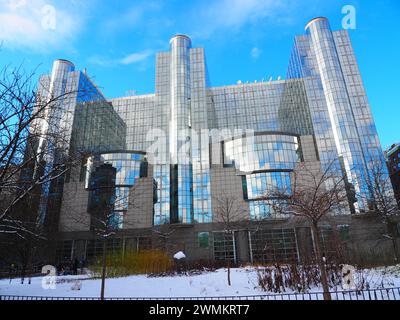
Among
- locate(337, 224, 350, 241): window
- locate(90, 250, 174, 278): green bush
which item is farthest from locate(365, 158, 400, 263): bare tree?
locate(90, 250, 174, 278): green bush

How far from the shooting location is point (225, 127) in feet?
241

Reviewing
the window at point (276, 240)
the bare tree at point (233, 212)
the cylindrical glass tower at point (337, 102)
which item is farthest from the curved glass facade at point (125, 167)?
the cylindrical glass tower at point (337, 102)

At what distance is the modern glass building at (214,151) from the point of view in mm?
51812

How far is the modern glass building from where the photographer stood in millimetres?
51812

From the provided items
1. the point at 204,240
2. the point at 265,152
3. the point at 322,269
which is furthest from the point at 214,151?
the point at 322,269

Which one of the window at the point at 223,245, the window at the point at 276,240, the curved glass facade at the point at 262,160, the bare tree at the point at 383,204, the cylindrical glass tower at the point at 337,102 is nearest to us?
the bare tree at the point at 383,204

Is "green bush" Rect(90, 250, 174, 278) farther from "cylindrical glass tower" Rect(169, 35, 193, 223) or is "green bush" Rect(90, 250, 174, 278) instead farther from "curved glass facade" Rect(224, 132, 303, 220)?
"curved glass facade" Rect(224, 132, 303, 220)

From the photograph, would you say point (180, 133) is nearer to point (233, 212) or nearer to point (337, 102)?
point (233, 212)

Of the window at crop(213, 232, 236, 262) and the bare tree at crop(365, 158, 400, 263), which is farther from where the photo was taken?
→ the window at crop(213, 232, 236, 262)

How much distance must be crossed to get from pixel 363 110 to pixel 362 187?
17.6 metres

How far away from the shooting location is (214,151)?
2231 inches

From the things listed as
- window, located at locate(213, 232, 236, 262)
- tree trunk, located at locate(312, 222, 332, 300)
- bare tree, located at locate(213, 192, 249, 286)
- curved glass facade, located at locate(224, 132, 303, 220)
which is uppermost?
curved glass facade, located at locate(224, 132, 303, 220)

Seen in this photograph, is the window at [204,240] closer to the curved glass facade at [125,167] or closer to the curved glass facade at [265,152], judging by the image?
the curved glass facade at [265,152]
